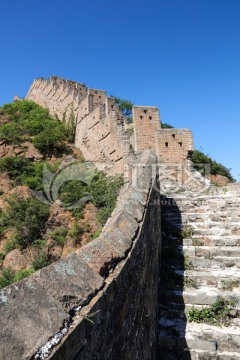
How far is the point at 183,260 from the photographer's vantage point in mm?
5699

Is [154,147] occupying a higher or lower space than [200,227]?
higher

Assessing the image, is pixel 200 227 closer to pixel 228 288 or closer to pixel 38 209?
pixel 228 288

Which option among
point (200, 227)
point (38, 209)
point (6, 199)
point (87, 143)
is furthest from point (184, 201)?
point (87, 143)

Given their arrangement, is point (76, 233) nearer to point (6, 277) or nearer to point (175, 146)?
point (6, 277)

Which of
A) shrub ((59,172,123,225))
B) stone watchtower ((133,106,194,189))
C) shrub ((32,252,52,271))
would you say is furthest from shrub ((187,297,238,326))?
shrub ((59,172,123,225))

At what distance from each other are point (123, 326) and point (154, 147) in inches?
564

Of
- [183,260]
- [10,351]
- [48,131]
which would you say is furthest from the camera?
[48,131]

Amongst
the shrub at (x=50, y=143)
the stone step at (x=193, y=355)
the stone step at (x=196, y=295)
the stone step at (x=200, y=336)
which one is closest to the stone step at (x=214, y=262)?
the stone step at (x=196, y=295)

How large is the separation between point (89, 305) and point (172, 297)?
124 inches

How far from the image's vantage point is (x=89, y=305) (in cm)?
191

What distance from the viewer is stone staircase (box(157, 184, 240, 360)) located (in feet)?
12.9

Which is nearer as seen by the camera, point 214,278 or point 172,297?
point 172,297

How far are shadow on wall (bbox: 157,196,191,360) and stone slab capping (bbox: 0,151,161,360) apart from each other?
1.44ft

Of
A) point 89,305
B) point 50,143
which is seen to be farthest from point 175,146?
point 89,305
